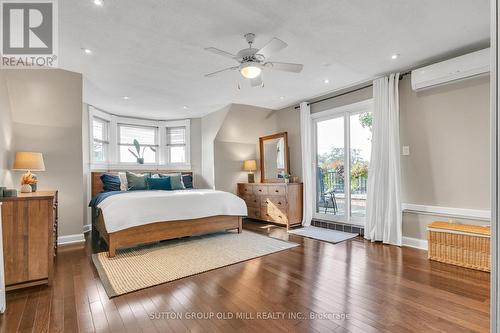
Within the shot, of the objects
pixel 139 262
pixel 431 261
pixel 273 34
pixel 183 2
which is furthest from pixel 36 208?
pixel 431 261

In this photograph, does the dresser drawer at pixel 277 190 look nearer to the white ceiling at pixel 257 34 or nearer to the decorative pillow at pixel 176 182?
the decorative pillow at pixel 176 182

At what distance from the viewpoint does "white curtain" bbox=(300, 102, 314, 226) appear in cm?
504

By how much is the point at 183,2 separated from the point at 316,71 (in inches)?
86.2

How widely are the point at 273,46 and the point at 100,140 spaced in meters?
4.70

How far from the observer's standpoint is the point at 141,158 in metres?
6.10

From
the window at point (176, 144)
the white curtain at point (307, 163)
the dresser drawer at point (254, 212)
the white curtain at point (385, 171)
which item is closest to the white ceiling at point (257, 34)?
the white curtain at point (385, 171)

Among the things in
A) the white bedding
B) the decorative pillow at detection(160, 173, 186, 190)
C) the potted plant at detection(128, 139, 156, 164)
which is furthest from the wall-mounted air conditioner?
the potted plant at detection(128, 139, 156, 164)

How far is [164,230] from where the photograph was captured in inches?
143

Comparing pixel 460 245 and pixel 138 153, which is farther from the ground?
pixel 138 153

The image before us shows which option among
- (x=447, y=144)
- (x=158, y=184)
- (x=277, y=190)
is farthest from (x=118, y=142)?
(x=447, y=144)

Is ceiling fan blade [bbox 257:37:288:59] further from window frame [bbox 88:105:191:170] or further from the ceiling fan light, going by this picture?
window frame [bbox 88:105:191:170]

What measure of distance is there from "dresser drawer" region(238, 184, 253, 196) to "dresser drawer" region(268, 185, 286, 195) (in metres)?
0.64

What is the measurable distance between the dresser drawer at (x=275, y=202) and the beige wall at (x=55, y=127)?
328 centimetres

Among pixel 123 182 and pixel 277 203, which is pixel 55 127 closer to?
pixel 123 182
